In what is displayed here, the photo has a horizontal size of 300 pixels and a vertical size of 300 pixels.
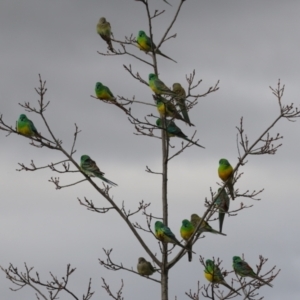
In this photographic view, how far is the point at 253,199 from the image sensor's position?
9.55m

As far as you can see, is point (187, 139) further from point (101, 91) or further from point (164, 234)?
point (101, 91)

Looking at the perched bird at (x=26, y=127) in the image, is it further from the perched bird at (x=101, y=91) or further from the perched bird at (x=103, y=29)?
the perched bird at (x=103, y=29)

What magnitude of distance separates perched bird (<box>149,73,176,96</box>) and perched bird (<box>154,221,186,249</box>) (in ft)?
6.91

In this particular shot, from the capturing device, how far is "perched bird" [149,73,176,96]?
1105 cm

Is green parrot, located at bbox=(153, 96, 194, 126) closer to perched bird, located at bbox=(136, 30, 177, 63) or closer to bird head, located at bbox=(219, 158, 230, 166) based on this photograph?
bird head, located at bbox=(219, 158, 230, 166)

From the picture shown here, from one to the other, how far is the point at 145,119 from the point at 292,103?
2.12 meters

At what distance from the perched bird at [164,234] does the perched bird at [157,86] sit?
6.91 feet

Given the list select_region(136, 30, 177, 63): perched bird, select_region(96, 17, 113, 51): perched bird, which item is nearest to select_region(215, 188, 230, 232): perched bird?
select_region(136, 30, 177, 63): perched bird

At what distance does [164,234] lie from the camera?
32.6 ft

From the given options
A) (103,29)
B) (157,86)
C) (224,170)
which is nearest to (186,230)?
(224,170)

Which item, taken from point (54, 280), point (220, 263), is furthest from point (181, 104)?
point (54, 280)

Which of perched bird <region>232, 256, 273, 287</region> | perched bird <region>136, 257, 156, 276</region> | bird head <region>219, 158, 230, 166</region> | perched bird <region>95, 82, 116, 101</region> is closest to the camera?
bird head <region>219, 158, 230, 166</region>

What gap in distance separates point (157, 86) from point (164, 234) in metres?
2.36

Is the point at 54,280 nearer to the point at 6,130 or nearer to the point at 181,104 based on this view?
the point at 6,130
